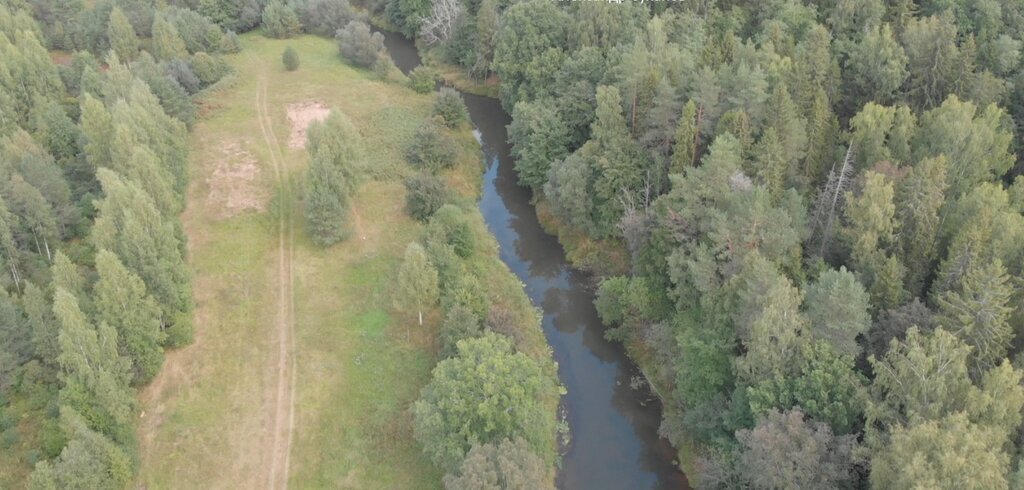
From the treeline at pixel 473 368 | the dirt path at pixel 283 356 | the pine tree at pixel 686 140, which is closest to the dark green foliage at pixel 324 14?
the dirt path at pixel 283 356

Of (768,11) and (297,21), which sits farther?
(297,21)

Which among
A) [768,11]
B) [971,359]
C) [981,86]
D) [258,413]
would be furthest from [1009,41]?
[258,413]

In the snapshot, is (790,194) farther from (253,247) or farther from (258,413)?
(253,247)

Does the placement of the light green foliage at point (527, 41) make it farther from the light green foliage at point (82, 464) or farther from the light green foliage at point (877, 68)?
the light green foliage at point (82, 464)

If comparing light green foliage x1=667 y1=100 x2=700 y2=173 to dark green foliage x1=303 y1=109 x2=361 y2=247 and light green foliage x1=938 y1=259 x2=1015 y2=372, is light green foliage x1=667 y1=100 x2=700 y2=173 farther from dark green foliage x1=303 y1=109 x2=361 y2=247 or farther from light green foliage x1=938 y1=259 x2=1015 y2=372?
dark green foliage x1=303 y1=109 x2=361 y2=247

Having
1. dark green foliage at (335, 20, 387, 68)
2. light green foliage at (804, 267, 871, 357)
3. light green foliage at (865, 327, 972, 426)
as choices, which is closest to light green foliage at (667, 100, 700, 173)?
light green foliage at (804, 267, 871, 357)

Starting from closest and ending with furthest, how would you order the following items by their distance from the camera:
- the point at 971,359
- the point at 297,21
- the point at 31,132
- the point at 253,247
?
1. the point at 971,359
2. the point at 253,247
3. the point at 31,132
4. the point at 297,21

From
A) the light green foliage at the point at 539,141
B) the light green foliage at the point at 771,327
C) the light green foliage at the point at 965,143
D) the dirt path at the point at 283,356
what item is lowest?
the dirt path at the point at 283,356

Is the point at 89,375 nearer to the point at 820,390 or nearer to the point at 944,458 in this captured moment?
the point at 820,390
